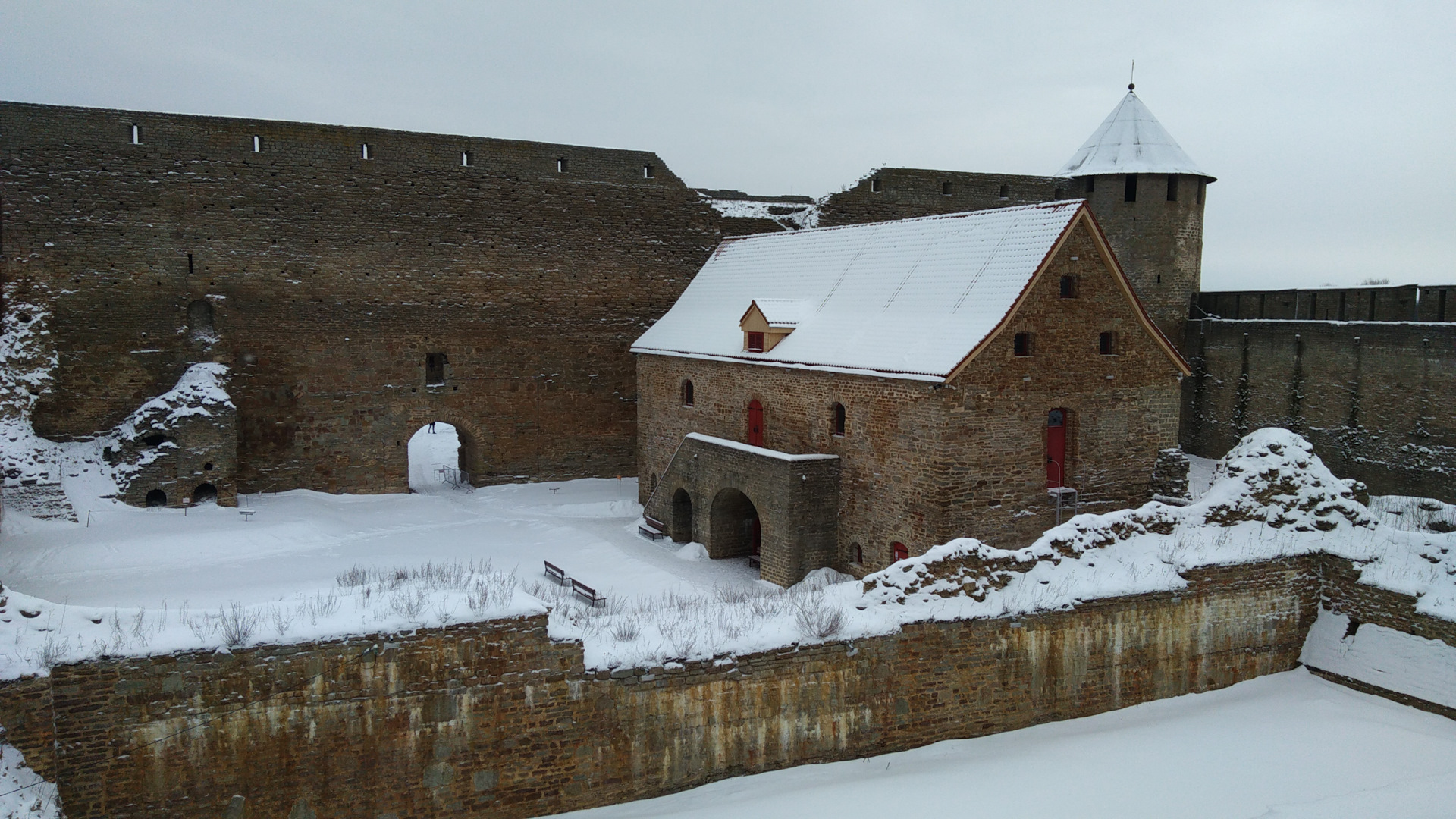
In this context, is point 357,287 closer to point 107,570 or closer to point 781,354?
point 107,570

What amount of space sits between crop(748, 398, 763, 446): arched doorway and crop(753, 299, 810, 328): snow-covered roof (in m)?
1.56

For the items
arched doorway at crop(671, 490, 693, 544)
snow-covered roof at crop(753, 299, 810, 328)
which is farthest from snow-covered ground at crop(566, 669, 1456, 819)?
arched doorway at crop(671, 490, 693, 544)

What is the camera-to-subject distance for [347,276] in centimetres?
2236

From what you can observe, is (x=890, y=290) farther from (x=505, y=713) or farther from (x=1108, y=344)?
(x=505, y=713)

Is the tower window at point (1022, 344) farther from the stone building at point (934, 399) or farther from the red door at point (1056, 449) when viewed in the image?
the red door at point (1056, 449)

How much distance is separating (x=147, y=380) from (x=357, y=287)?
4.57 metres

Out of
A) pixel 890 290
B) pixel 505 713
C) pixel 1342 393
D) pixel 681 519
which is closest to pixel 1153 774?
pixel 505 713

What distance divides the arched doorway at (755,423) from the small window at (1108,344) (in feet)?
20.2

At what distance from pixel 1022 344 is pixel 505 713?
33.2ft

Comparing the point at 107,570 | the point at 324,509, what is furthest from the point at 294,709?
the point at 324,509

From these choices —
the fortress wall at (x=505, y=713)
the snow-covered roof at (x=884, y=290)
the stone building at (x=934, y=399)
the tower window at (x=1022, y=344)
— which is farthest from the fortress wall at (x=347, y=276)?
the fortress wall at (x=505, y=713)

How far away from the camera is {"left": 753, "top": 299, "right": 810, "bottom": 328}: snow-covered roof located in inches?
758

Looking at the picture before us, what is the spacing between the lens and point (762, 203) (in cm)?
2706

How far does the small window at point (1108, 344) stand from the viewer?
16.8 metres
